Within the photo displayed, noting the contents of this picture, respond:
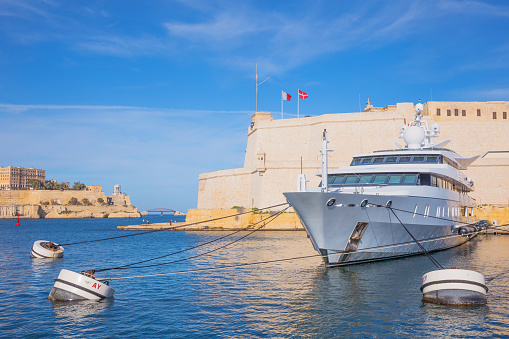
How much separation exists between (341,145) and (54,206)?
98.8m

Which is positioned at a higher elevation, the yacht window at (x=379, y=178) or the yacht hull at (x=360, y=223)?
the yacht window at (x=379, y=178)

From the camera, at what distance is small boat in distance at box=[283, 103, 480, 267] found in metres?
18.0

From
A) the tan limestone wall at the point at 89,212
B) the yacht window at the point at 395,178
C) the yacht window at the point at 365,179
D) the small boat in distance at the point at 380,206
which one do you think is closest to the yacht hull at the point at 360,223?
the small boat in distance at the point at 380,206

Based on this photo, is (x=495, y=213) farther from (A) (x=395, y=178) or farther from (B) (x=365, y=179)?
(B) (x=365, y=179)

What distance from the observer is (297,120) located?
192 ft

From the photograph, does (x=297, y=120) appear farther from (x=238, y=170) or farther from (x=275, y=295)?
(x=275, y=295)

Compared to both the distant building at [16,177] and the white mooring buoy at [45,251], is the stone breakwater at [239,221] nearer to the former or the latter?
the white mooring buoy at [45,251]

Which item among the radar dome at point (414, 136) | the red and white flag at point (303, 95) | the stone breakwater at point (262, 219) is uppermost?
the red and white flag at point (303, 95)

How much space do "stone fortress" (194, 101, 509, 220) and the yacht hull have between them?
2948cm

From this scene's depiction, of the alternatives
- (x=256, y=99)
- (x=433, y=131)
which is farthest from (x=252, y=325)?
(x=256, y=99)

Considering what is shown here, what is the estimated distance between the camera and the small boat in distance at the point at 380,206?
1803cm

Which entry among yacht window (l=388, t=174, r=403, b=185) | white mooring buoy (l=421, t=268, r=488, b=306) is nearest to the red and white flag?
yacht window (l=388, t=174, r=403, b=185)

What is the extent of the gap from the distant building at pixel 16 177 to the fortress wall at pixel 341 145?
13073 cm

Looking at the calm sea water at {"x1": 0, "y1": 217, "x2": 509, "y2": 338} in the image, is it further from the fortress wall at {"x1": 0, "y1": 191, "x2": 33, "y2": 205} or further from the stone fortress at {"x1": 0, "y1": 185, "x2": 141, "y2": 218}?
the fortress wall at {"x1": 0, "y1": 191, "x2": 33, "y2": 205}
